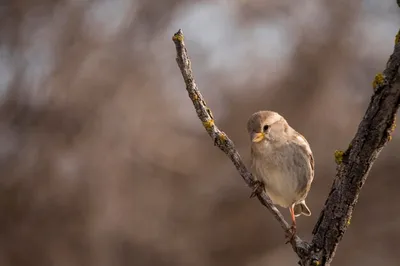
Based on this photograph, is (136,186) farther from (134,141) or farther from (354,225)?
(354,225)

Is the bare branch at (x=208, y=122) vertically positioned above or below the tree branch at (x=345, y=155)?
above

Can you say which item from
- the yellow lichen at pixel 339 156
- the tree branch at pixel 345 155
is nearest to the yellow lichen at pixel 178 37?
the tree branch at pixel 345 155

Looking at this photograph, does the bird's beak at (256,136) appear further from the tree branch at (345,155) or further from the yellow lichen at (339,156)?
the yellow lichen at (339,156)

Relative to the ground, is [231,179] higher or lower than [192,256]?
higher

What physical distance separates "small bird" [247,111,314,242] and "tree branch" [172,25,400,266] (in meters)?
0.59

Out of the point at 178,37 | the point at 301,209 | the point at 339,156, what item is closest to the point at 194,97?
the point at 178,37

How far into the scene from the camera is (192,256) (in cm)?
715

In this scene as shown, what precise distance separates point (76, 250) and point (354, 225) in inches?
129

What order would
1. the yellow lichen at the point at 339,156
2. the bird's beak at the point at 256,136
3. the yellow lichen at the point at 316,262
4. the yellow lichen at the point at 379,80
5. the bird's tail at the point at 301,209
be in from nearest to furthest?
1. the yellow lichen at the point at 379,80
2. the yellow lichen at the point at 339,156
3. the yellow lichen at the point at 316,262
4. the bird's beak at the point at 256,136
5. the bird's tail at the point at 301,209

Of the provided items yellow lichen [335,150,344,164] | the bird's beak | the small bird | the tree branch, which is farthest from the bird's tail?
yellow lichen [335,150,344,164]

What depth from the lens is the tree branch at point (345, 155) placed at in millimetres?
1774

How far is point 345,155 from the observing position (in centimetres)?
197

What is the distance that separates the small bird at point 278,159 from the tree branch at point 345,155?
1.92ft

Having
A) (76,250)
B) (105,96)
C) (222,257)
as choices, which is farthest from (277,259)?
(105,96)
